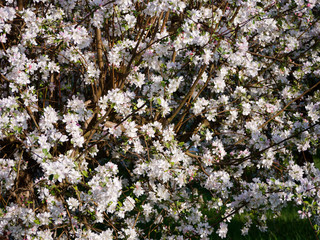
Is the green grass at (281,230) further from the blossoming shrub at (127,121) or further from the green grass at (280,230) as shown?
the blossoming shrub at (127,121)

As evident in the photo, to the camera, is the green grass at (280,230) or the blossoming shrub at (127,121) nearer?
the blossoming shrub at (127,121)

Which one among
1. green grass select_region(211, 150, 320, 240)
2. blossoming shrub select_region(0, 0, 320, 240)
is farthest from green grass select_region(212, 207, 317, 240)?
blossoming shrub select_region(0, 0, 320, 240)

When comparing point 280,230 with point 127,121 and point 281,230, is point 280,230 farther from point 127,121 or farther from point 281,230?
point 127,121

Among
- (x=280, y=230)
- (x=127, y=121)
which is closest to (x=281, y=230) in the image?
(x=280, y=230)

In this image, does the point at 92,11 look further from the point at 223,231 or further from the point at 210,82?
the point at 223,231

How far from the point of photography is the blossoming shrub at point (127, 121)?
3.26m

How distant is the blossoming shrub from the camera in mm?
3258

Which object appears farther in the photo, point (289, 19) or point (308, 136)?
point (289, 19)

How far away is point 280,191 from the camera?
339 centimetres

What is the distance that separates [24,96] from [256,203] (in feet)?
8.09

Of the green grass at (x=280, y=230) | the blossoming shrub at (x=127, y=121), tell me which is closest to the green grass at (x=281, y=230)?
the green grass at (x=280, y=230)

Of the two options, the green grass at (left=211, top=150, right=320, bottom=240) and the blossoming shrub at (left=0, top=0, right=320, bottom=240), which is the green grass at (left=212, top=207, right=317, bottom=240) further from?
the blossoming shrub at (left=0, top=0, right=320, bottom=240)

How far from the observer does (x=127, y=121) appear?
3.61 metres

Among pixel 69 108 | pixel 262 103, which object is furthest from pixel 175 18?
pixel 69 108
